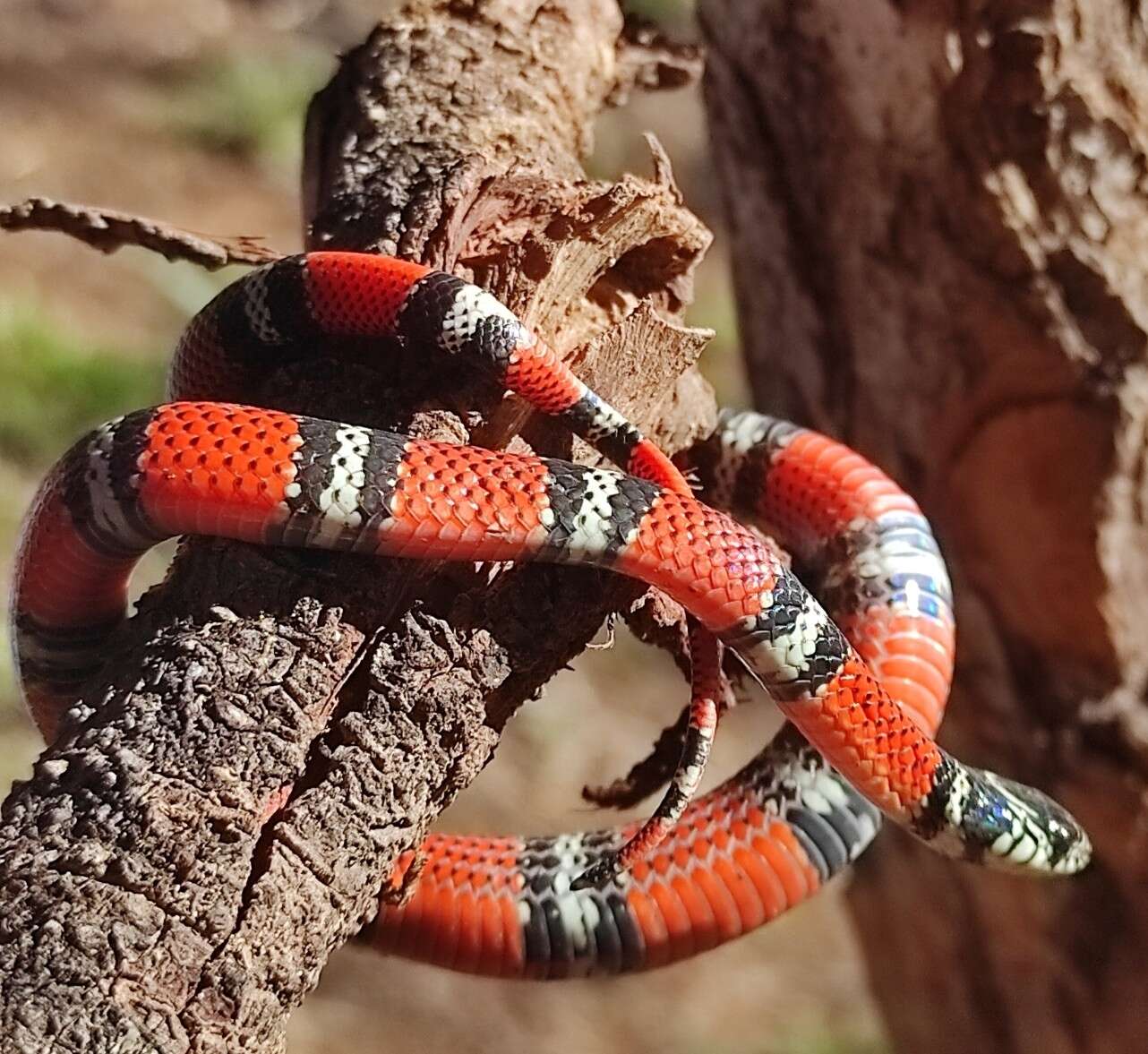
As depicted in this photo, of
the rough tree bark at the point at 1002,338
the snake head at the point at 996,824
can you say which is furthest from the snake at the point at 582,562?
the rough tree bark at the point at 1002,338

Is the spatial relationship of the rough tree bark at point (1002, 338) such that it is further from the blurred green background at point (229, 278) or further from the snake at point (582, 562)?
the blurred green background at point (229, 278)

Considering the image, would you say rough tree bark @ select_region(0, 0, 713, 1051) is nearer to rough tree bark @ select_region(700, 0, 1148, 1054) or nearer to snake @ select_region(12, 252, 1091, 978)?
snake @ select_region(12, 252, 1091, 978)

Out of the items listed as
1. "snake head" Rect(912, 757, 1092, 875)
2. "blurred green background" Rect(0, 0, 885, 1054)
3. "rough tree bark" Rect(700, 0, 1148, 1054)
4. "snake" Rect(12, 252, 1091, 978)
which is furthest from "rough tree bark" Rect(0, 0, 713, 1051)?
"blurred green background" Rect(0, 0, 885, 1054)

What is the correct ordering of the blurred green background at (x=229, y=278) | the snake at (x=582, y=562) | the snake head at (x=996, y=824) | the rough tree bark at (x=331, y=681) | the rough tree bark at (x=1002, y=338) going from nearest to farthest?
the rough tree bark at (x=331, y=681) < the snake at (x=582, y=562) < the snake head at (x=996, y=824) < the rough tree bark at (x=1002, y=338) < the blurred green background at (x=229, y=278)

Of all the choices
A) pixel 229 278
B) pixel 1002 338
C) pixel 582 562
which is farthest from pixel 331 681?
pixel 229 278

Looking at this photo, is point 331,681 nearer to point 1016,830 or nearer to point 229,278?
point 1016,830

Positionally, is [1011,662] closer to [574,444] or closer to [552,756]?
[574,444]

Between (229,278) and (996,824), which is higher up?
(996,824)

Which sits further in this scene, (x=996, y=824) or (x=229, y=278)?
(x=229, y=278)
